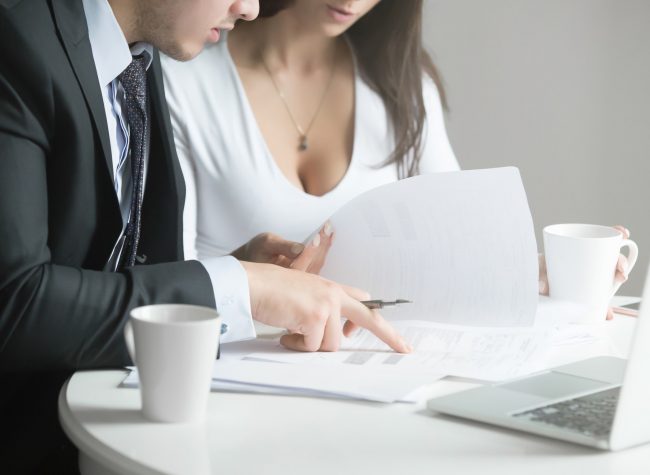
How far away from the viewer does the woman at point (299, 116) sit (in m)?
2.04

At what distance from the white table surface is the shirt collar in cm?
58

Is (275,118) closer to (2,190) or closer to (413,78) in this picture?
(413,78)

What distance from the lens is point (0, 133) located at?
1.11 m

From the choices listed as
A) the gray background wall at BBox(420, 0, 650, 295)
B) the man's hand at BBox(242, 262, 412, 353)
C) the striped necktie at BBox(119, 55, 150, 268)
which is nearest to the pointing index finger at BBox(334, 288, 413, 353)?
the man's hand at BBox(242, 262, 412, 353)

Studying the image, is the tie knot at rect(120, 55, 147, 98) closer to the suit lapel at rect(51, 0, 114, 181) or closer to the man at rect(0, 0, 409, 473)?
the man at rect(0, 0, 409, 473)

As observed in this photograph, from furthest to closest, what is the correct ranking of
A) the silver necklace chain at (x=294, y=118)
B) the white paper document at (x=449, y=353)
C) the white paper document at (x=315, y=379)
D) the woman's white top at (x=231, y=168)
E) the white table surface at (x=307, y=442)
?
1. the silver necklace chain at (x=294, y=118)
2. the woman's white top at (x=231, y=168)
3. the white paper document at (x=449, y=353)
4. the white paper document at (x=315, y=379)
5. the white table surface at (x=307, y=442)

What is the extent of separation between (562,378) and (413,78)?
1.31 metres

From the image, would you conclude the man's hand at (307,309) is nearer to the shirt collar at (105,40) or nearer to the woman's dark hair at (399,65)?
the shirt collar at (105,40)

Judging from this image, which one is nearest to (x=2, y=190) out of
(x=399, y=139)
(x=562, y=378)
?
(x=562, y=378)

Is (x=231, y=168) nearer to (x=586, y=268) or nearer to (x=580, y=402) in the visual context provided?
(x=586, y=268)

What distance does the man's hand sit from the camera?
114 cm

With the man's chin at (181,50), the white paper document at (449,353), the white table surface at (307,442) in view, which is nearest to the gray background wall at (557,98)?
the man's chin at (181,50)

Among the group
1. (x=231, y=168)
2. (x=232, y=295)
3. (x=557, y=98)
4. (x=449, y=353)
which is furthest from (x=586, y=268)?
(x=557, y=98)

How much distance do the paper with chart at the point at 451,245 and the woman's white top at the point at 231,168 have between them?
27.5 inches
